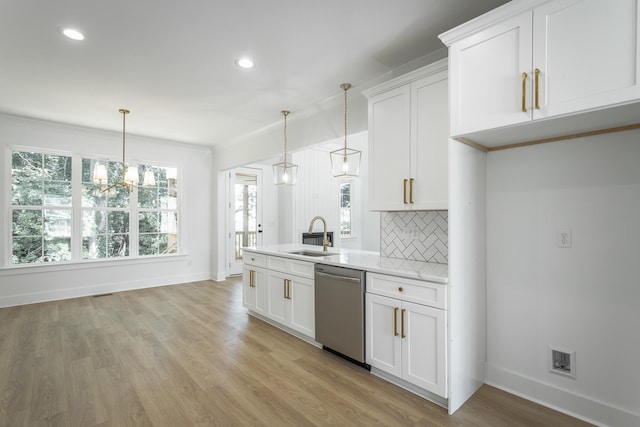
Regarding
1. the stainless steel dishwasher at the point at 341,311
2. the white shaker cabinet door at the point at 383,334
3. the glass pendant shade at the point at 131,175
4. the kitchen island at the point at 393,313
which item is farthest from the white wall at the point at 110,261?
the white shaker cabinet door at the point at 383,334

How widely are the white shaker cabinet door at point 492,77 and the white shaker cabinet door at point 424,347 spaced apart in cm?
124

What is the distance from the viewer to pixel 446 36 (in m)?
2.02

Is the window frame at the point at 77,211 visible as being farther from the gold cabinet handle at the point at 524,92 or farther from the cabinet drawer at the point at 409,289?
the gold cabinet handle at the point at 524,92

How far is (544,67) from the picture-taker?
165 centimetres

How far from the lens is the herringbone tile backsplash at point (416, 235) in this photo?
8.78ft

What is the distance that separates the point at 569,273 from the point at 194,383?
2846 mm

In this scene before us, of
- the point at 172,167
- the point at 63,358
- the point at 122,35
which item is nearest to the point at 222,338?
the point at 63,358

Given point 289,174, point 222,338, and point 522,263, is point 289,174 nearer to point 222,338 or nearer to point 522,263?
point 222,338

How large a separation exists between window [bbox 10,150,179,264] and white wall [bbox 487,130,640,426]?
16.8 ft

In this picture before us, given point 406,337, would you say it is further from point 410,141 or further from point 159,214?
point 159,214

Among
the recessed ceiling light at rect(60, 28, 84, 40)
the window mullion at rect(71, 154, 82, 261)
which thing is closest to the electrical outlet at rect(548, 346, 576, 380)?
the recessed ceiling light at rect(60, 28, 84, 40)

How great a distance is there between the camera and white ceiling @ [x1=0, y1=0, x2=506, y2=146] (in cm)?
221

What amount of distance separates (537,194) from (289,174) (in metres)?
2.66

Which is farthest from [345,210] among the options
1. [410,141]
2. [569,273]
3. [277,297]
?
[569,273]
